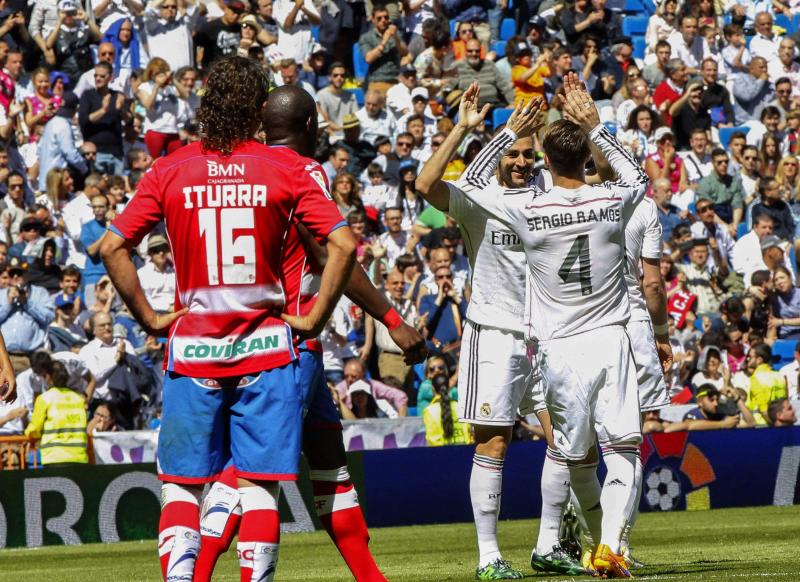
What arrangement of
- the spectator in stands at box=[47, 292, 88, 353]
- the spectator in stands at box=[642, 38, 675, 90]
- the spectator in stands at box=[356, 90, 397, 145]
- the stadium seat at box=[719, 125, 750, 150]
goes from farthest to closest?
the spectator in stands at box=[642, 38, 675, 90] < the stadium seat at box=[719, 125, 750, 150] < the spectator in stands at box=[356, 90, 397, 145] < the spectator in stands at box=[47, 292, 88, 353]

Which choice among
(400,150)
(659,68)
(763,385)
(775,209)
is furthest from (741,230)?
(400,150)

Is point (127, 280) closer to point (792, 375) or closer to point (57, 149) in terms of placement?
point (792, 375)

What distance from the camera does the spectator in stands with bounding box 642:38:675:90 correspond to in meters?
25.9

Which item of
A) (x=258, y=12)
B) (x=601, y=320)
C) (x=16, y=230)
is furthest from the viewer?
(x=258, y=12)

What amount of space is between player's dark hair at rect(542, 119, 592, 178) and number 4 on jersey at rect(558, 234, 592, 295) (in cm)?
39

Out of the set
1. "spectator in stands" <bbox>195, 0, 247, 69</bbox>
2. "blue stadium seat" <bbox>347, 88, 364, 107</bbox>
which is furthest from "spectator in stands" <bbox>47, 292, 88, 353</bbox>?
"blue stadium seat" <bbox>347, 88, 364, 107</bbox>

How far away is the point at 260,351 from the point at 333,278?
16.3 inches

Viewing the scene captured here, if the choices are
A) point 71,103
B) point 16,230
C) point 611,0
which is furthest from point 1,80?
point 611,0

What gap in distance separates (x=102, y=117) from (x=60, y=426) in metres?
7.58

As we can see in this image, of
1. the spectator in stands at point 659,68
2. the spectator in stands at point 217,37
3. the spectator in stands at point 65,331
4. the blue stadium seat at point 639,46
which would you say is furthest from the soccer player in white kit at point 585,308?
the blue stadium seat at point 639,46

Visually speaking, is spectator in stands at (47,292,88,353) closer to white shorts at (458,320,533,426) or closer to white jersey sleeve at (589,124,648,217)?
white shorts at (458,320,533,426)

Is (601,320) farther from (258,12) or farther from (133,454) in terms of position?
(258,12)

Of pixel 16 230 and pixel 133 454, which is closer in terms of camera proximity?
pixel 133 454

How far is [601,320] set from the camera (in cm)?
838
